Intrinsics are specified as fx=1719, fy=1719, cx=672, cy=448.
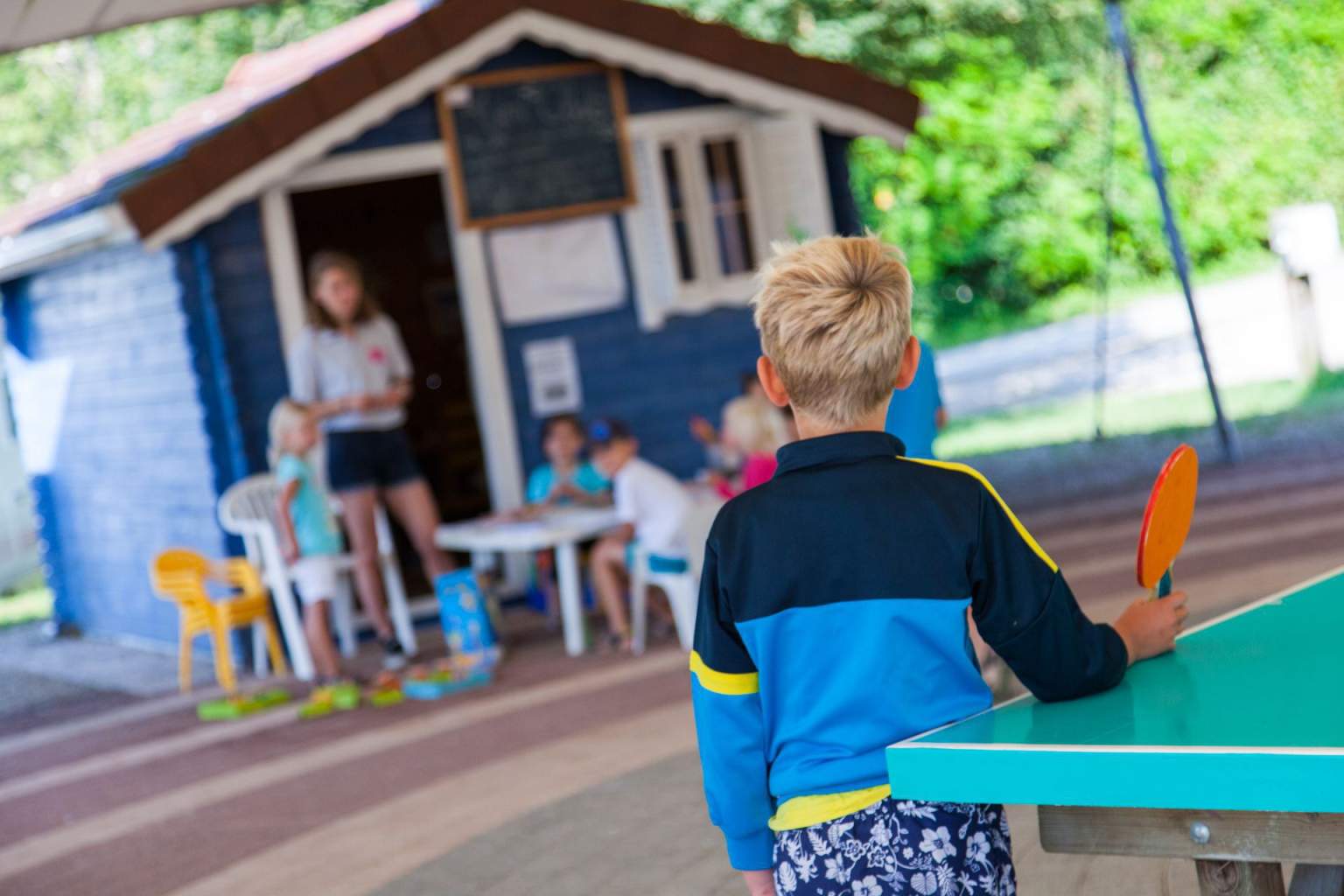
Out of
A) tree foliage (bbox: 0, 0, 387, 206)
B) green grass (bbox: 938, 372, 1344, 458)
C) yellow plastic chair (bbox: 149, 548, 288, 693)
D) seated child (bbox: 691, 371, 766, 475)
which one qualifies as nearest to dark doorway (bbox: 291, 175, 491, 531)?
seated child (bbox: 691, 371, 766, 475)

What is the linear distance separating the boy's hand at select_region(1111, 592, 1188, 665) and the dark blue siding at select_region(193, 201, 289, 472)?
687cm

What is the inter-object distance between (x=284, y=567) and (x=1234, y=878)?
6.39 meters

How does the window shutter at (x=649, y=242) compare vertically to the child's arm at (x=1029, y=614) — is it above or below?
above

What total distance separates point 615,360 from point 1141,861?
604 cm

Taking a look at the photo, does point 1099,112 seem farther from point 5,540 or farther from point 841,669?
point 841,669

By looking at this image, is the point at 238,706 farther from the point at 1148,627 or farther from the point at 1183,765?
the point at 1183,765

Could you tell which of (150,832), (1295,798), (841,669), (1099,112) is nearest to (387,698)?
(150,832)

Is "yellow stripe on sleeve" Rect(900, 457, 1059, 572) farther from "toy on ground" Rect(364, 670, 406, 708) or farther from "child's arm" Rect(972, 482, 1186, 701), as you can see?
"toy on ground" Rect(364, 670, 406, 708)

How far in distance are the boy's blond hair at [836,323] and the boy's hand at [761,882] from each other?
607 mm

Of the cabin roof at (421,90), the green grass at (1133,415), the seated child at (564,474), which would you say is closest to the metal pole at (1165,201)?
the cabin roof at (421,90)

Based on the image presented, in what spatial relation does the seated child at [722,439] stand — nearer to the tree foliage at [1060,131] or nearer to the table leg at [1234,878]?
the table leg at [1234,878]

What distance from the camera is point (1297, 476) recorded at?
9609 millimetres

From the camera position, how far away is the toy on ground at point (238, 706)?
24.6 ft

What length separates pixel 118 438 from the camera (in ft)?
32.9
